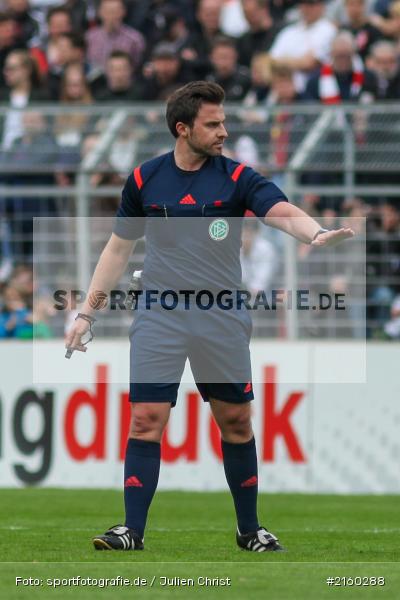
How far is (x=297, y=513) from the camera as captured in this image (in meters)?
11.4

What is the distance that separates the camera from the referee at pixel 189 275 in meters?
7.80

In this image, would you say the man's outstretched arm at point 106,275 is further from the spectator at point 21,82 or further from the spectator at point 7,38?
the spectator at point 7,38

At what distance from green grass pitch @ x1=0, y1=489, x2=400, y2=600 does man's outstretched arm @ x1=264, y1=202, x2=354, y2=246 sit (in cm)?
168

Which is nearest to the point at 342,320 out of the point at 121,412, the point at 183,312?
the point at 121,412

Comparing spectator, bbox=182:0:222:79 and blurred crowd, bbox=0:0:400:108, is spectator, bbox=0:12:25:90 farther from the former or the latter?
spectator, bbox=182:0:222:79

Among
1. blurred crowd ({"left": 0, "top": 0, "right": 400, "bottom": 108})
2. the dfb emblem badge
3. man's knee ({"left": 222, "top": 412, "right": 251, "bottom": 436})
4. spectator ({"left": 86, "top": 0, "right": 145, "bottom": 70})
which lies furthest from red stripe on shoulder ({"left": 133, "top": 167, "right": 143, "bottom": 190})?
spectator ({"left": 86, "top": 0, "right": 145, "bottom": 70})

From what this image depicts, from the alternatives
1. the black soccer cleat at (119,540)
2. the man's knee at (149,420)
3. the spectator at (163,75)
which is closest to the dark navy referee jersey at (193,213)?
the man's knee at (149,420)

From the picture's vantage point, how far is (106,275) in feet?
26.9

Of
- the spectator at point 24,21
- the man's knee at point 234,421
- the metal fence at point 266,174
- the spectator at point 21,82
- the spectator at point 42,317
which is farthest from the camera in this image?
the spectator at point 24,21

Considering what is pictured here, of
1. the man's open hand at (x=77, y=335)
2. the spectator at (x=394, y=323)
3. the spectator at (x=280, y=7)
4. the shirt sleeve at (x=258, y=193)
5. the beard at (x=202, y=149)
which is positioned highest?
the spectator at (x=280, y=7)

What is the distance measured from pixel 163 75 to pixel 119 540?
9.84 m

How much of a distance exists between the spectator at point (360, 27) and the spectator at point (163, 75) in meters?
2.07

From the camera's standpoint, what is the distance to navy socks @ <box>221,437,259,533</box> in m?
8.06

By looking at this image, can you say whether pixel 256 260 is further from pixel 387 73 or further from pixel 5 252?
pixel 387 73
